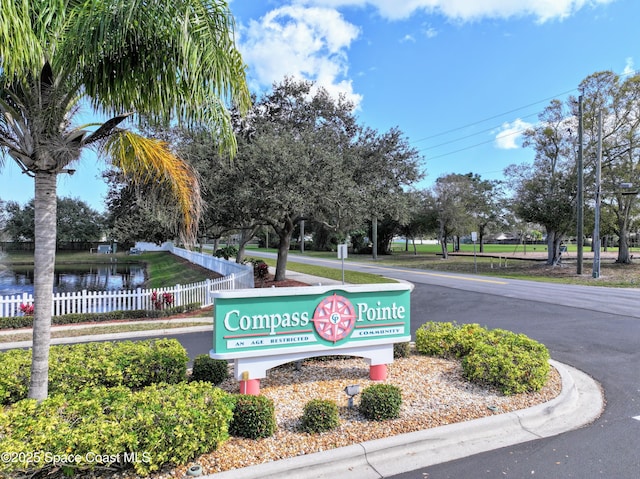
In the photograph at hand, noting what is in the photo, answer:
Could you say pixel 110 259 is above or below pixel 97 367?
below

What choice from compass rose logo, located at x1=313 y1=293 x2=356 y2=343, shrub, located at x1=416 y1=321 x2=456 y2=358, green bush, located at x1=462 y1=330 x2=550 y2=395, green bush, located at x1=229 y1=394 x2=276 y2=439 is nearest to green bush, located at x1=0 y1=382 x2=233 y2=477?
green bush, located at x1=229 y1=394 x2=276 y2=439

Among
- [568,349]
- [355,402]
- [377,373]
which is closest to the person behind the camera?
[355,402]

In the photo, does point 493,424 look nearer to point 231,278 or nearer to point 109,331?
point 109,331

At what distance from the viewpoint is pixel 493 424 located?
4125mm

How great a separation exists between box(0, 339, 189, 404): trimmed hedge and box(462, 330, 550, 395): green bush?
386cm

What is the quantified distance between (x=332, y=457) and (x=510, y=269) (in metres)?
27.4

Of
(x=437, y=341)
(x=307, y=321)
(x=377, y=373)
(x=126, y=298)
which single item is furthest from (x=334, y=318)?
(x=126, y=298)

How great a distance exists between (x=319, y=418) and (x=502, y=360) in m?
2.61

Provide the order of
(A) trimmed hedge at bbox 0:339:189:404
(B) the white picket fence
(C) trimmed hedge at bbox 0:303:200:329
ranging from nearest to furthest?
(A) trimmed hedge at bbox 0:339:189:404, (C) trimmed hedge at bbox 0:303:200:329, (B) the white picket fence

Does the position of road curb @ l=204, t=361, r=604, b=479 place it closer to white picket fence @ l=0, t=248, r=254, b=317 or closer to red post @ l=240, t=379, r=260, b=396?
red post @ l=240, t=379, r=260, b=396

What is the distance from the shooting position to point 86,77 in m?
4.10

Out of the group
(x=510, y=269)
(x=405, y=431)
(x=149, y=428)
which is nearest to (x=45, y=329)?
(x=149, y=428)

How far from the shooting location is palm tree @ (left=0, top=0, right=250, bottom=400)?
12.0 feet

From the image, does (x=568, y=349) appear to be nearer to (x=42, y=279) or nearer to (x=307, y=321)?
(x=307, y=321)
